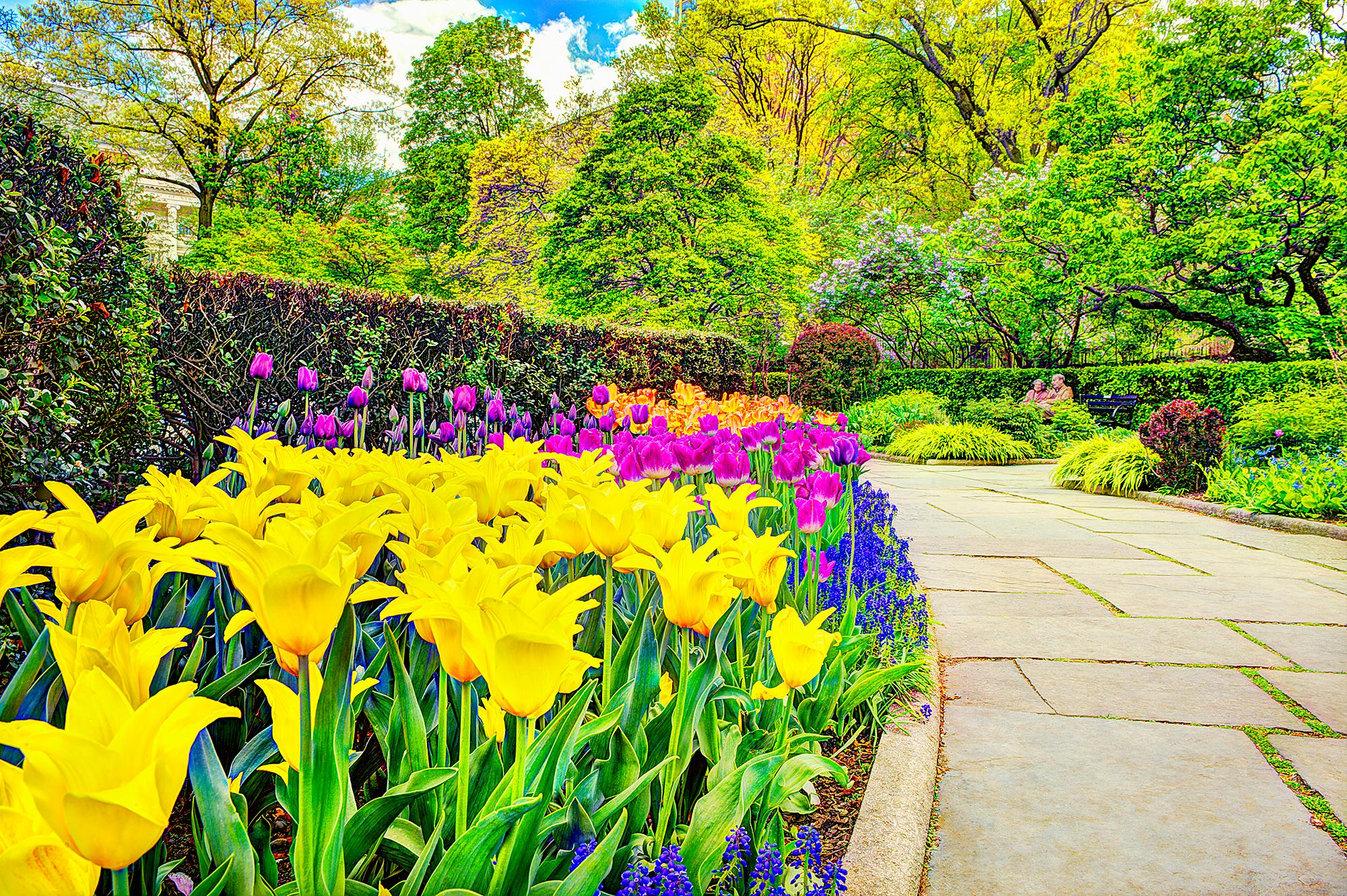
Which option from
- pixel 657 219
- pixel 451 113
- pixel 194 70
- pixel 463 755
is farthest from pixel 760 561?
pixel 451 113

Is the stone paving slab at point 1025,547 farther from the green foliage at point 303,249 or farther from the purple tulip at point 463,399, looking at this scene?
the green foliage at point 303,249

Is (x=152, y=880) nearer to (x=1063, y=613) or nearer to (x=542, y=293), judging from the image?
(x=1063, y=613)

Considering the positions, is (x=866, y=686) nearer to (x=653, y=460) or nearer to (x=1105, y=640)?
(x=653, y=460)

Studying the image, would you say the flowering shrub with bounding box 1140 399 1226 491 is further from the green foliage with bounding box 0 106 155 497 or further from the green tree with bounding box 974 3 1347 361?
the green foliage with bounding box 0 106 155 497

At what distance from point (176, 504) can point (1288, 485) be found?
727 cm

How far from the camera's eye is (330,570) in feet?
2.47

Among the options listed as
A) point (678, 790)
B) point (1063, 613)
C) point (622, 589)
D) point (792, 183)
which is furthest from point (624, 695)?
point (792, 183)

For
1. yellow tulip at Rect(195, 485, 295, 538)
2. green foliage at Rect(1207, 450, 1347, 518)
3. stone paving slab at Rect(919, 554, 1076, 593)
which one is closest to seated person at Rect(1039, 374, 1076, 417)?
green foliage at Rect(1207, 450, 1347, 518)

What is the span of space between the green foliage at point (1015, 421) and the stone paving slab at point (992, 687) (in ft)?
33.1

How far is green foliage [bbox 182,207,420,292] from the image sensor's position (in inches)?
611

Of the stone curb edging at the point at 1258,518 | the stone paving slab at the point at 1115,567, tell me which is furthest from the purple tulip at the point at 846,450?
the stone curb edging at the point at 1258,518

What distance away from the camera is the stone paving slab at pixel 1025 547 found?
4.59 m

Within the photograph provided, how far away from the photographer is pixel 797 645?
3.91ft

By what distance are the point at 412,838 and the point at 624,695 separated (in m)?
0.35
